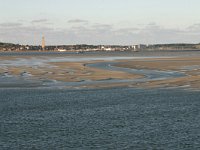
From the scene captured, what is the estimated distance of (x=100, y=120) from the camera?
28.1 m

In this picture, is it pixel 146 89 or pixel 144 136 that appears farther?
pixel 146 89

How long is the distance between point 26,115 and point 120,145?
33.9 feet

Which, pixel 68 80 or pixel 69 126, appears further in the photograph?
pixel 68 80

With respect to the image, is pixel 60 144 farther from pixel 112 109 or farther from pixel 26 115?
pixel 112 109

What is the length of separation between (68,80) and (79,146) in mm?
34704

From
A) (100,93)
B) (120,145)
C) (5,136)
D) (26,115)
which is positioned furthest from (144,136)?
(100,93)

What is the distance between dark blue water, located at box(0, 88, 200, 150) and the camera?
73.1ft

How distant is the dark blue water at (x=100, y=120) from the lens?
22281mm

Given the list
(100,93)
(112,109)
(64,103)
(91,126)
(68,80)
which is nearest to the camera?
(91,126)

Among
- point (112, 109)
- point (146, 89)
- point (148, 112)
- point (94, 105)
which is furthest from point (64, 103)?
point (146, 89)

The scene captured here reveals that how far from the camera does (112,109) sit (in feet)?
106

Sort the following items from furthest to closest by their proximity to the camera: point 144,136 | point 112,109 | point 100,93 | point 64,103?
point 100,93 < point 64,103 < point 112,109 < point 144,136

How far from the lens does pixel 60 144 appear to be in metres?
22.0

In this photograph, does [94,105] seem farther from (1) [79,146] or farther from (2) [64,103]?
(1) [79,146]
